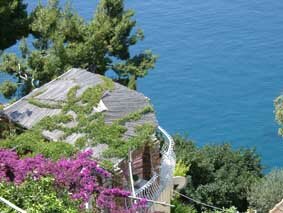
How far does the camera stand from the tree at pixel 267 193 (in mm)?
23422

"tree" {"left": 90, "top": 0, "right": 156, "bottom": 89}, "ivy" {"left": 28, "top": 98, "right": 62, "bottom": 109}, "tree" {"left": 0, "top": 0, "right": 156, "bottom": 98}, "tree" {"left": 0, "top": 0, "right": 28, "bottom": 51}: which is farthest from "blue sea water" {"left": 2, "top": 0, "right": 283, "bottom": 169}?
"ivy" {"left": 28, "top": 98, "right": 62, "bottom": 109}

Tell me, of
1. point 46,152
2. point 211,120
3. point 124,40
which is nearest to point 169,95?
point 211,120

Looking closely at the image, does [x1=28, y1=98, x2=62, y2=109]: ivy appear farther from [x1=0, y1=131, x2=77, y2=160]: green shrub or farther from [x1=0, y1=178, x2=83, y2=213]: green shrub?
[x1=0, y1=178, x2=83, y2=213]: green shrub

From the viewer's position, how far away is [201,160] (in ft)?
82.4

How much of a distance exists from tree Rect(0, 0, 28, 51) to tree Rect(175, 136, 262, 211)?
670 cm

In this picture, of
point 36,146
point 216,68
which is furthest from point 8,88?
point 216,68

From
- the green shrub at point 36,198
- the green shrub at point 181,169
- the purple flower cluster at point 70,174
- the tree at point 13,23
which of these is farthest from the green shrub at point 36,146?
the tree at point 13,23

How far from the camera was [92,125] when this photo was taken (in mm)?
17578

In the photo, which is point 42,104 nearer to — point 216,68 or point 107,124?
point 107,124

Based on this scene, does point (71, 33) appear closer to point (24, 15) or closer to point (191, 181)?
point (24, 15)

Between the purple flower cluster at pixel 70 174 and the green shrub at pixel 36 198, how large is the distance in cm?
43

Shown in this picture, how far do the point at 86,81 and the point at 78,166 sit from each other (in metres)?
4.80

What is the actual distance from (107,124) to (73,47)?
20.5 ft

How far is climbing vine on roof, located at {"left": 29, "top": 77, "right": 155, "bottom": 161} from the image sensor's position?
17.2 meters
